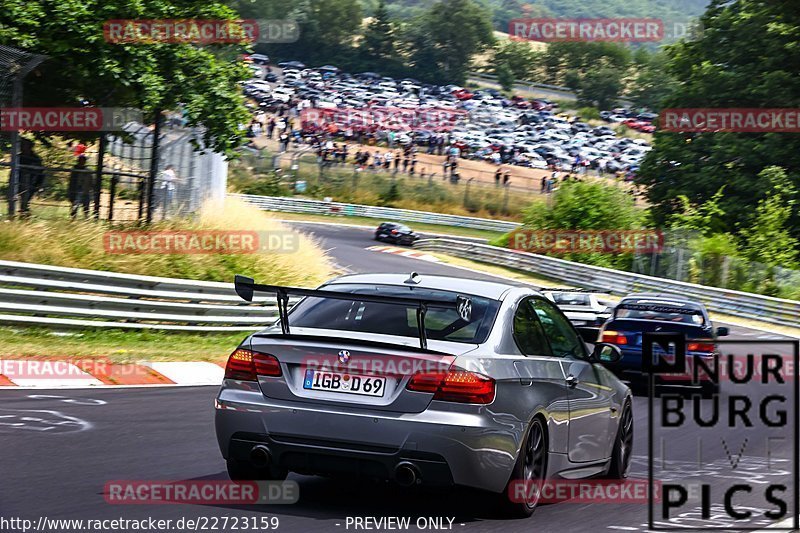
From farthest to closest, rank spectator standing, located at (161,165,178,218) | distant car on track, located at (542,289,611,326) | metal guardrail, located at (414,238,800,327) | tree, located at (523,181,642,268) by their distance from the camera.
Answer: tree, located at (523,181,642,268) < metal guardrail, located at (414,238,800,327) < distant car on track, located at (542,289,611,326) < spectator standing, located at (161,165,178,218)

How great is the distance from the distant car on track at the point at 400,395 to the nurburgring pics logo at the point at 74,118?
540 inches

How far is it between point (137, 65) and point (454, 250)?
3283cm

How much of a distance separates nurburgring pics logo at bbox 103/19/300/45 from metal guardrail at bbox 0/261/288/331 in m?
4.53

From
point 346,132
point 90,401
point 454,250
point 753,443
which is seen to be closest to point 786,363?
point 753,443

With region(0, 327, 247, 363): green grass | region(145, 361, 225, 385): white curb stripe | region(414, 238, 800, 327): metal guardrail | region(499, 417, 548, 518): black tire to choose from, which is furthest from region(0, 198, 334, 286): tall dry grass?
region(414, 238, 800, 327): metal guardrail

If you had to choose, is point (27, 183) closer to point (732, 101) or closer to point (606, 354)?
point (606, 354)

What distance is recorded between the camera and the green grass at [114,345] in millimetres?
14594

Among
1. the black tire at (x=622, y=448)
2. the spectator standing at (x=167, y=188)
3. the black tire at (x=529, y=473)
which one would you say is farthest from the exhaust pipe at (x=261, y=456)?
the spectator standing at (x=167, y=188)

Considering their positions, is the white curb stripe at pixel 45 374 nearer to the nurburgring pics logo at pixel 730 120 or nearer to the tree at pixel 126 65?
the tree at pixel 126 65

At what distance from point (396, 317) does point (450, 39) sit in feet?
491

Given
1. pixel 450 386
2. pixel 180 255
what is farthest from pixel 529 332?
pixel 180 255

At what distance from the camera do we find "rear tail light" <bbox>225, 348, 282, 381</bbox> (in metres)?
6.85

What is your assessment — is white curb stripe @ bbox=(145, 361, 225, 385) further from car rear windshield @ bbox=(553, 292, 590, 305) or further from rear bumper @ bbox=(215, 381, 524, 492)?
car rear windshield @ bbox=(553, 292, 590, 305)

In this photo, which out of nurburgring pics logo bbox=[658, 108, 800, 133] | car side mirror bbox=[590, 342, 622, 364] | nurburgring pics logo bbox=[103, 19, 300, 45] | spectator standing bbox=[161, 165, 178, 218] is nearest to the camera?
car side mirror bbox=[590, 342, 622, 364]
